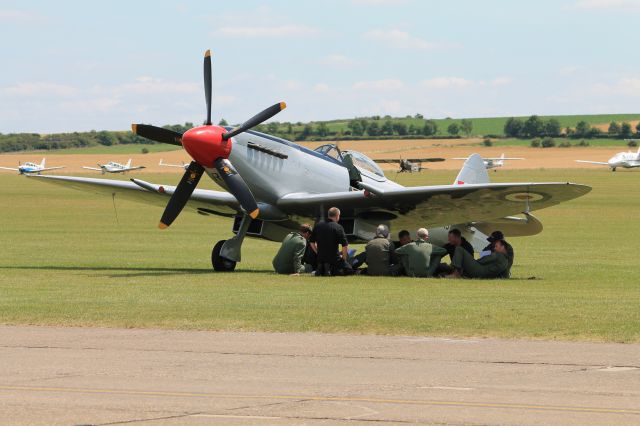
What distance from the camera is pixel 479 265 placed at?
68.1 ft

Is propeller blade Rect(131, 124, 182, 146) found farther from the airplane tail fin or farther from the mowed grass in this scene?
the airplane tail fin

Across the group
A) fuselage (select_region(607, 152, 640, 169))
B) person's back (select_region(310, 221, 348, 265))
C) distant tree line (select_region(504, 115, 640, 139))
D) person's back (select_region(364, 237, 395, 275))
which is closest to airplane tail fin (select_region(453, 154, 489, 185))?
person's back (select_region(364, 237, 395, 275))

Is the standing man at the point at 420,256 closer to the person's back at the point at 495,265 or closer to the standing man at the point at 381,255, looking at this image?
the standing man at the point at 381,255

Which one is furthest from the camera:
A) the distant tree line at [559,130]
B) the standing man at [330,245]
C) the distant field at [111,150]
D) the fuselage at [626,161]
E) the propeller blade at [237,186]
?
the distant tree line at [559,130]

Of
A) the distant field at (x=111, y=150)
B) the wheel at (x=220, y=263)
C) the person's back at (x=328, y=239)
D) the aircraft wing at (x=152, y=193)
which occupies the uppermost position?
the aircraft wing at (x=152, y=193)

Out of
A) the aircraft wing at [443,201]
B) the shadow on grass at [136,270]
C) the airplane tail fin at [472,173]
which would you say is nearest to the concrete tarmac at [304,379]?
the aircraft wing at [443,201]

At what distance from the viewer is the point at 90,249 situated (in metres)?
30.8

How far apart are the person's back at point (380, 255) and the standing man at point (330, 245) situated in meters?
0.48

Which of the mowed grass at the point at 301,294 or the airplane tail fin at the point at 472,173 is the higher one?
the airplane tail fin at the point at 472,173

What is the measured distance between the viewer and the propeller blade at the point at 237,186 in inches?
862

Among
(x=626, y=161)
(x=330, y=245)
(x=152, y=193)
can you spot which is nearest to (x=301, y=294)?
(x=330, y=245)

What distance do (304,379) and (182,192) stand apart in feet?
42.4

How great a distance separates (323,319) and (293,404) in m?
5.51

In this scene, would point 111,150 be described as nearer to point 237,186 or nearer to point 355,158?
point 355,158
